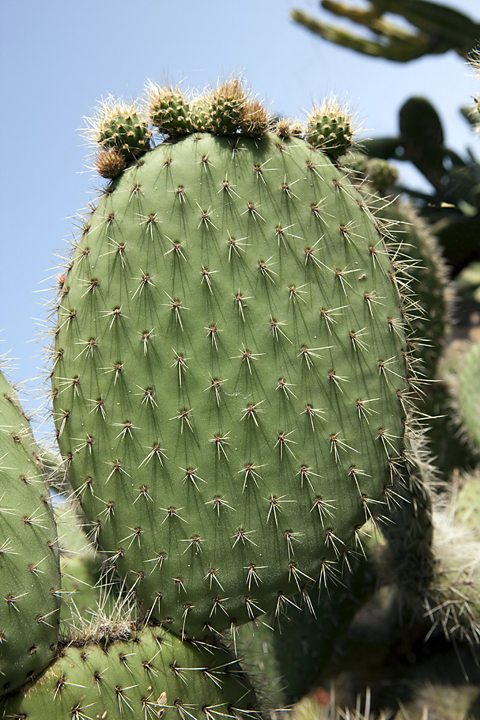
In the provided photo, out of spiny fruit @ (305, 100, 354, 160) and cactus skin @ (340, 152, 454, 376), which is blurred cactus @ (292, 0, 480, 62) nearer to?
cactus skin @ (340, 152, 454, 376)

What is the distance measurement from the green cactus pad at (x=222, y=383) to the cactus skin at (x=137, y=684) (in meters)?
0.07

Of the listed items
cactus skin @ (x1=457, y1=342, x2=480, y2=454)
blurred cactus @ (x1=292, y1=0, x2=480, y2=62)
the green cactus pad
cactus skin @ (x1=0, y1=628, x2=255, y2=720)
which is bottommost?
cactus skin @ (x1=0, y1=628, x2=255, y2=720)

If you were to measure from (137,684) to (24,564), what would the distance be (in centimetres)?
32

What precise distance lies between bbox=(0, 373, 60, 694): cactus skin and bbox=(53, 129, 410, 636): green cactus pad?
0.40 ft

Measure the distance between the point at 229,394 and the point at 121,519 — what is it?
323mm

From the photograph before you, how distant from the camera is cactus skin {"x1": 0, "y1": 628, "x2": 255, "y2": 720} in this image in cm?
153

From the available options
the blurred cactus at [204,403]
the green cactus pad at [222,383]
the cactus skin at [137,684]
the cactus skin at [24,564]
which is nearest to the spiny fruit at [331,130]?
the blurred cactus at [204,403]

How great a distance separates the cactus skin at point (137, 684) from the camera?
60.3 inches

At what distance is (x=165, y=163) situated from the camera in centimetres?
177

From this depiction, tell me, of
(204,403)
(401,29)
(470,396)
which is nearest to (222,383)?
(204,403)

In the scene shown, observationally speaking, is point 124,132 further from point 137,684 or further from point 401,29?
point 401,29

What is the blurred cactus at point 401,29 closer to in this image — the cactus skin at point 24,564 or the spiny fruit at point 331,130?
the spiny fruit at point 331,130

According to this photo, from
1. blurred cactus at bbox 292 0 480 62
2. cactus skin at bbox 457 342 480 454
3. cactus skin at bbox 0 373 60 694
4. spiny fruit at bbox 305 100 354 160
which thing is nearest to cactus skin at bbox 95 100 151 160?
spiny fruit at bbox 305 100 354 160

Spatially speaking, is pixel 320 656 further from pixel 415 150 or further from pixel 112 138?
pixel 415 150
